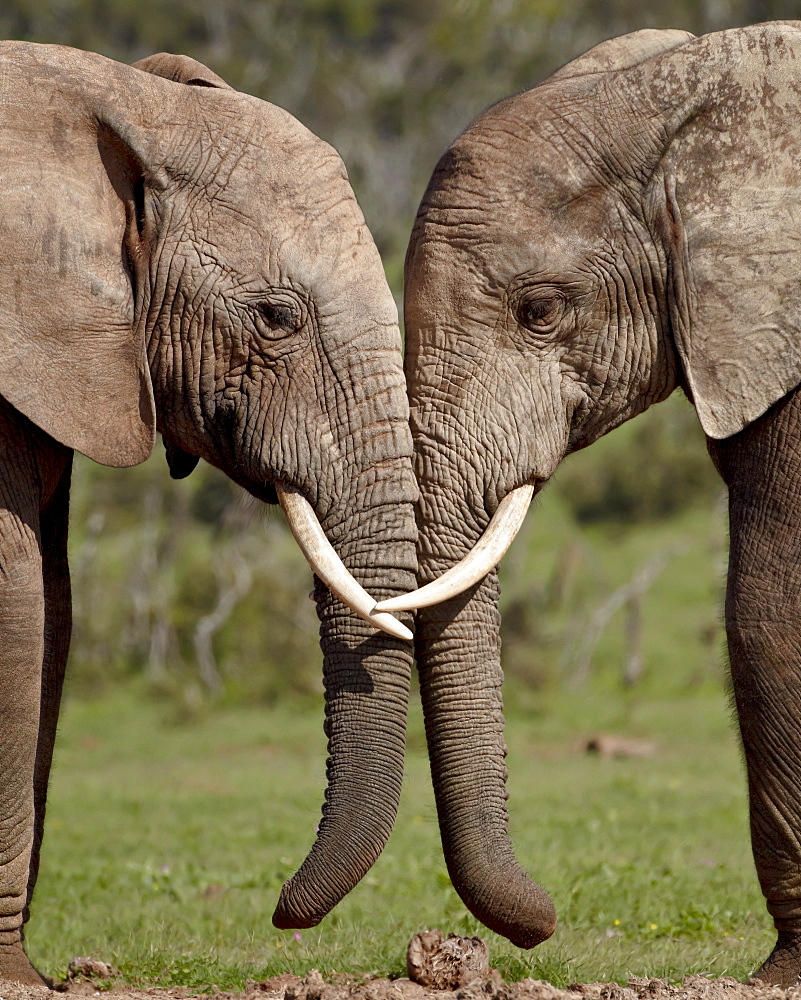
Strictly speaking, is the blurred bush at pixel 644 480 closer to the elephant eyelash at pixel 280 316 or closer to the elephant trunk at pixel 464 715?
the elephant trunk at pixel 464 715

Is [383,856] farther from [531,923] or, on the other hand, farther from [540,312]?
[540,312]

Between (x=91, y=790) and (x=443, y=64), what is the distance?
2763cm

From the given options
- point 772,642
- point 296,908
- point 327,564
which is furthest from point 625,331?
point 296,908

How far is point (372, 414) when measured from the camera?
4.67m

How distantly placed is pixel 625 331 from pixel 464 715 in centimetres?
134

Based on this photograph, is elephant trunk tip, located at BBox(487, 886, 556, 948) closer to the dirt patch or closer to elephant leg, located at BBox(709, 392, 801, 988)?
the dirt patch

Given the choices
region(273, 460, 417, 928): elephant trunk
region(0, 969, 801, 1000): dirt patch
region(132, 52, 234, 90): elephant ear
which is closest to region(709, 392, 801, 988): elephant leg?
region(0, 969, 801, 1000): dirt patch

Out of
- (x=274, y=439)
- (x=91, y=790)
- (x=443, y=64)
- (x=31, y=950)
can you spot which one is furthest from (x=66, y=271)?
(x=443, y=64)

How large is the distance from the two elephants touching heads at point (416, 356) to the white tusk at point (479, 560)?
10mm

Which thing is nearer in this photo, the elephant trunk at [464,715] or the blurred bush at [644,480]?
the elephant trunk at [464,715]

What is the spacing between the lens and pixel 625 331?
5.09 meters

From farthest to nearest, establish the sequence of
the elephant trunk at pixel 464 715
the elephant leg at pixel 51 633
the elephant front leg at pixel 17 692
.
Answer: the elephant leg at pixel 51 633 → the elephant trunk at pixel 464 715 → the elephant front leg at pixel 17 692

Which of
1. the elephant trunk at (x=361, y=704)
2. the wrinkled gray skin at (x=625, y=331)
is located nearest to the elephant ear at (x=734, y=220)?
the wrinkled gray skin at (x=625, y=331)

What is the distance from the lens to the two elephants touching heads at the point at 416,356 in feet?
14.9
